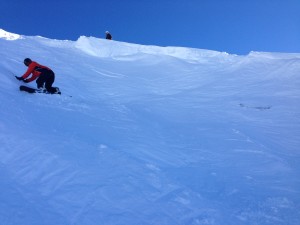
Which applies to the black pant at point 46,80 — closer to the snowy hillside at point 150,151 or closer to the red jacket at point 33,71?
the red jacket at point 33,71

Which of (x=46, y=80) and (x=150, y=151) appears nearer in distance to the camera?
(x=150, y=151)

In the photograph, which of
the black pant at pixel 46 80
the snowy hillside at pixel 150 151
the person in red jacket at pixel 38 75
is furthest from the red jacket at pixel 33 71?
the snowy hillside at pixel 150 151

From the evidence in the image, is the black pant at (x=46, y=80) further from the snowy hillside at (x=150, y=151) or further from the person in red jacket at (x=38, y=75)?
the snowy hillside at (x=150, y=151)

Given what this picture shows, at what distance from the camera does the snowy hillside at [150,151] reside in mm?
4910

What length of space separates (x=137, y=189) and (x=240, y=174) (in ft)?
6.25

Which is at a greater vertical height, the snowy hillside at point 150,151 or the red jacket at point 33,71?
the red jacket at point 33,71

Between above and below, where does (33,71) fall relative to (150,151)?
above

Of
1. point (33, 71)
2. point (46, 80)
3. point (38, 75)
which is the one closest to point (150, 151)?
point (46, 80)

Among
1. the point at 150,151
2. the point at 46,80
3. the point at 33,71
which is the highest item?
the point at 33,71

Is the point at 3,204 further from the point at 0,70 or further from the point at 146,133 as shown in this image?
the point at 0,70

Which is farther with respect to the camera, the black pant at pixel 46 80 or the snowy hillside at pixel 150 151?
the black pant at pixel 46 80

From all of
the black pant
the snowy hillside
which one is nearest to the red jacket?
the black pant

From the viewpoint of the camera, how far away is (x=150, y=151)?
23.4 feet

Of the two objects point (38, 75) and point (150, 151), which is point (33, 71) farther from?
point (150, 151)
